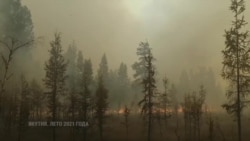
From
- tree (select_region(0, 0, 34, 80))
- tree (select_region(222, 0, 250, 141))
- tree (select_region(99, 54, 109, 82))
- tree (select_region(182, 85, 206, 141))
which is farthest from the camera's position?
tree (select_region(99, 54, 109, 82))

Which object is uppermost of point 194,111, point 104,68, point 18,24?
point 18,24

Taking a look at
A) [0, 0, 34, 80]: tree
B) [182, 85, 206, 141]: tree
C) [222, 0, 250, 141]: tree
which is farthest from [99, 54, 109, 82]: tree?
[222, 0, 250, 141]: tree

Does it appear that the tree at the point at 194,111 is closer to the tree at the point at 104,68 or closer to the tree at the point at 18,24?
the tree at the point at 18,24

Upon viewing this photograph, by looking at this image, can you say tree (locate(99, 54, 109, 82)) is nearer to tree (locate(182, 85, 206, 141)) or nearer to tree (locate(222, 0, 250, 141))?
tree (locate(182, 85, 206, 141))

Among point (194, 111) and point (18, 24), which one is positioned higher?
point (18, 24)

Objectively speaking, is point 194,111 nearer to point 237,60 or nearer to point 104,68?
point 237,60

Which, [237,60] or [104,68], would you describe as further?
[104,68]

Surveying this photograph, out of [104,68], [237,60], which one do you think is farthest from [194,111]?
[104,68]

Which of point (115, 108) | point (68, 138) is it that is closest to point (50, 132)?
point (68, 138)

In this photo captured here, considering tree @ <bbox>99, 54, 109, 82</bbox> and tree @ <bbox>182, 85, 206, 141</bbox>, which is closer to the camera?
tree @ <bbox>182, 85, 206, 141</bbox>

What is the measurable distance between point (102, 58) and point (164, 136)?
4593 cm

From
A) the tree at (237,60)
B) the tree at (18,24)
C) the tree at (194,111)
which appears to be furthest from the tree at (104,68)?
the tree at (237,60)

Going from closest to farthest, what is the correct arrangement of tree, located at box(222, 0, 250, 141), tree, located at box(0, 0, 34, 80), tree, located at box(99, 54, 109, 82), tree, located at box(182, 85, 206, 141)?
tree, located at box(222, 0, 250, 141), tree, located at box(0, 0, 34, 80), tree, located at box(182, 85, 206, 141), tree, located at box(99, 54, 109, 82)

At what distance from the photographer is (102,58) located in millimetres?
102500
